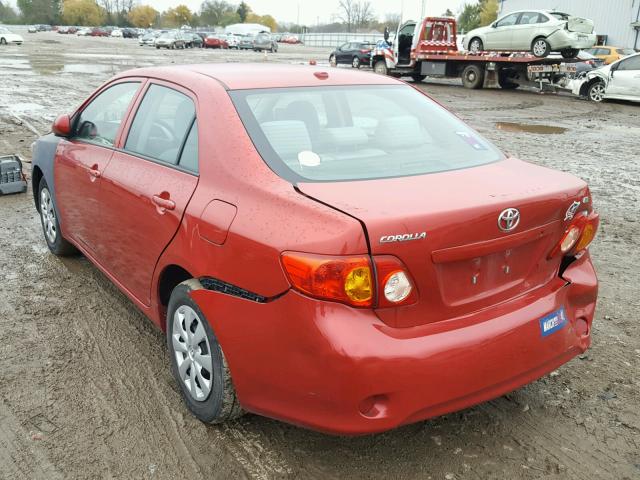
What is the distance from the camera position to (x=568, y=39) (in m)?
20.2

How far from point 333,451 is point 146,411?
952 millimetres

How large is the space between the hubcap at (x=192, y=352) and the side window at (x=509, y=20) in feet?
71.3

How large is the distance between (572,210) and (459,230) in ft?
2.32

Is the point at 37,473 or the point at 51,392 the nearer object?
the point at 37,473

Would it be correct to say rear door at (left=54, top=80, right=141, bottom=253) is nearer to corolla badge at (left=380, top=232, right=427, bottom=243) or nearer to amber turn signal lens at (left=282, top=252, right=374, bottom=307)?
amber turn signal lens at (left=282, top=252, right=374, bottom=307)

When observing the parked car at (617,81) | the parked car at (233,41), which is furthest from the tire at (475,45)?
the parked car at (233,41)

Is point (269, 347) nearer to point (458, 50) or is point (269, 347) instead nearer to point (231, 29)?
point (458, 50)

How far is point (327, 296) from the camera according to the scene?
2.21 metres

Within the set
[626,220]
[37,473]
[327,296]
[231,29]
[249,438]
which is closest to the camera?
[327,296]

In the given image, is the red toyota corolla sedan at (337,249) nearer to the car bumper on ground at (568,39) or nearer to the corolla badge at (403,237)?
the corolla badge at (403,237)

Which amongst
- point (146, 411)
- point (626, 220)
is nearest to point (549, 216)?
point (146, 411)

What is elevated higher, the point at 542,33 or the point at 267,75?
the point at 267,75

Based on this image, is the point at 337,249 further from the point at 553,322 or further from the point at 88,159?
the point at 88,159

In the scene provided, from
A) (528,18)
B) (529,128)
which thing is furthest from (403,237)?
(528,18)
